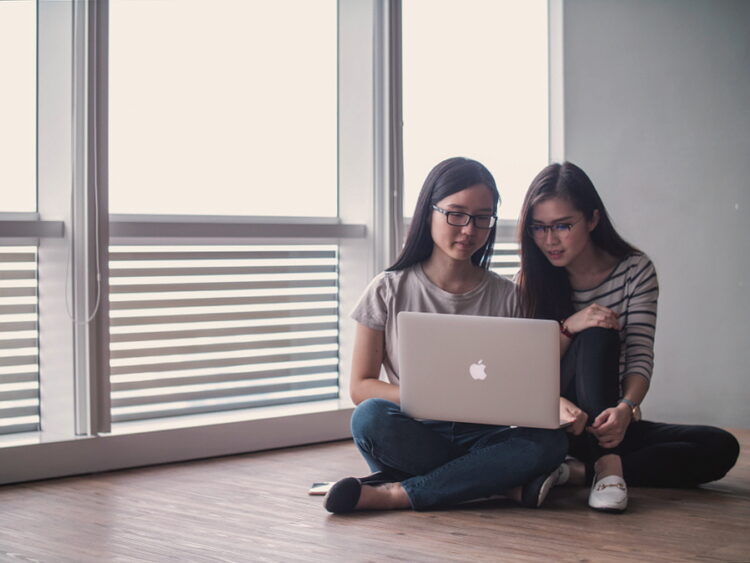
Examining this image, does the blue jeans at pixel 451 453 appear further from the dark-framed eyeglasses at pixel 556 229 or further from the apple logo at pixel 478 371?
the dark-framed eyeglasses at pixel 556 229

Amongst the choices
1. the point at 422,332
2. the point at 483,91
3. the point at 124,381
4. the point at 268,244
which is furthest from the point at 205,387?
the point at 483,91

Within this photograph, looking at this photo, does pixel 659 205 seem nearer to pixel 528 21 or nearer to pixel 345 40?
pixel 528 21

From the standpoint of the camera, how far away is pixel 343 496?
237cm

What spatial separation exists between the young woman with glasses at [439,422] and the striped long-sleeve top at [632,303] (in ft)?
0.92

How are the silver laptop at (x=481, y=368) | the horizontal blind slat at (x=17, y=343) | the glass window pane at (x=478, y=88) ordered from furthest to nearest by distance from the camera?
the glass window pane at (x=478, y=88) < the horizontal blind slat at (x=17, y=343) < the silver laptop at (x=481, y=368)

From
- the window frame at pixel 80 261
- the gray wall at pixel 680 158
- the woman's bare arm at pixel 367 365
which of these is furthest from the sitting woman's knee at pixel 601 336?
the gray wall at pixel 680 158

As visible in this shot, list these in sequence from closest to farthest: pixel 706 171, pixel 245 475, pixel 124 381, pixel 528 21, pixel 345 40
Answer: pixel 245 475 < pixel 124 381 < pixel 345 40 < pixel 706 171 < pixel 528 21

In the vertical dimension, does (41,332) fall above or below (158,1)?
below

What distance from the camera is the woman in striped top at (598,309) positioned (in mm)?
2578

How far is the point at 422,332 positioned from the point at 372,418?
11.7 inches

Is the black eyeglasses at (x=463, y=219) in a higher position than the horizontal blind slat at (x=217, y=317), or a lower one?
higher

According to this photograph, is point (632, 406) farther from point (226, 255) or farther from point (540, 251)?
point (226, 255)

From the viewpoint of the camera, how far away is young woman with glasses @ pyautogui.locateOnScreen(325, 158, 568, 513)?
2.39 meters

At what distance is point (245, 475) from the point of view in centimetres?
293
